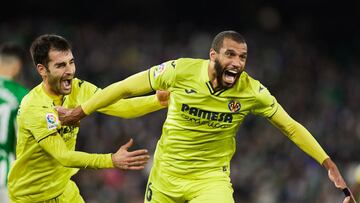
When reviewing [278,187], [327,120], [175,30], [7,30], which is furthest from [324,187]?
[7,30]

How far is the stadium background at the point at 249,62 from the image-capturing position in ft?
51.7

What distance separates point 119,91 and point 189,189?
38.6 inches

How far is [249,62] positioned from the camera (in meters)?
19.2

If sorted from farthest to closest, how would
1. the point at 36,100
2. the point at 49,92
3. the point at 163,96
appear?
the point at 163,96
the point at 49,92
the point at 36,100

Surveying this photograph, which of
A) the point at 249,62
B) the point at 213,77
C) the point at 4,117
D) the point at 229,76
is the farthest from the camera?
the point at 249,62

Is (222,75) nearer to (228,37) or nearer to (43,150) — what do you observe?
(228,37)

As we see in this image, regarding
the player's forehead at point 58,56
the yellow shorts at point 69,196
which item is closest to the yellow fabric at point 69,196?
the yellow shorts at point 69,196

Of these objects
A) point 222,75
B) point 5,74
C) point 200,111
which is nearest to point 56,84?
point 200,111

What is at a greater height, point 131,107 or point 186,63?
point 186,63

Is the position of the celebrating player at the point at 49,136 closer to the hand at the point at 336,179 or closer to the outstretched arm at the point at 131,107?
the outstretched arm at the point at 131,107

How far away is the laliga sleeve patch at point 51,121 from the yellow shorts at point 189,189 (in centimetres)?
95

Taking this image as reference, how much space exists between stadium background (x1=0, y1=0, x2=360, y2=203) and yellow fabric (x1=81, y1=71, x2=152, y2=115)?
26.2 ft

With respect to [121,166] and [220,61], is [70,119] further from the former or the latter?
[220,61]

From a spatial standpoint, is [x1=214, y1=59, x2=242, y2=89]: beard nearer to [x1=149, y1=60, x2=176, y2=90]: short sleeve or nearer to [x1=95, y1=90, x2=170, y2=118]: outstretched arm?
[x1=149, y1=60, x2=176, y2=90]: short sleeve
